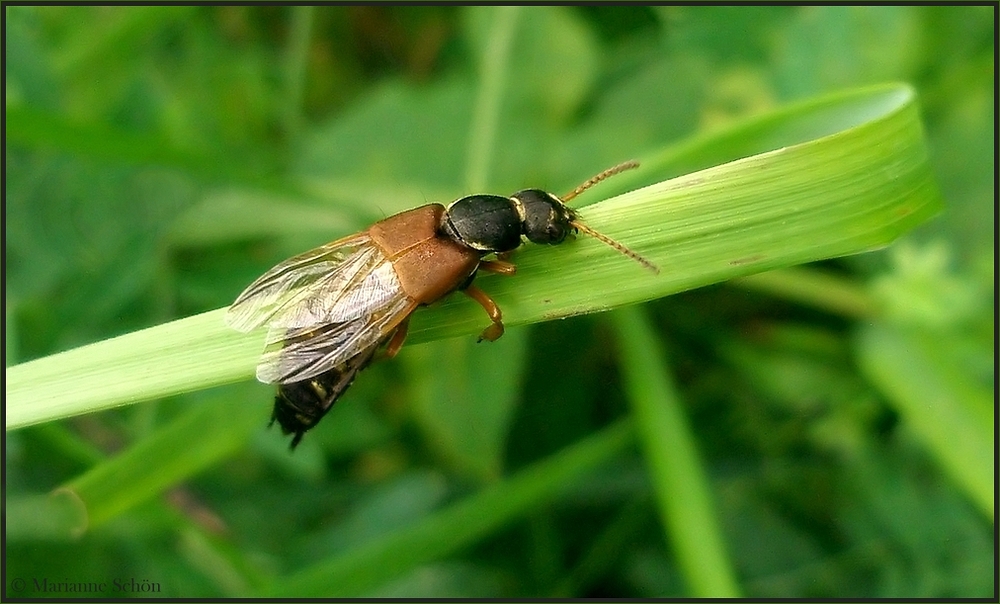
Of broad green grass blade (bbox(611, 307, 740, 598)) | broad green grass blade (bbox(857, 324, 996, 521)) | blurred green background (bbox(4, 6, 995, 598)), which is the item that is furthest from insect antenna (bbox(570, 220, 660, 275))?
broad green grass blade (bbox(857, 324, 996, 521))

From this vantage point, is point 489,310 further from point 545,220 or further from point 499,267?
point 545,220

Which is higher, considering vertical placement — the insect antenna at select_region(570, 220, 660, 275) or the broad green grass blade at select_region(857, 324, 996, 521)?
the insect antenna at select_region(570, 220, 660, 275)

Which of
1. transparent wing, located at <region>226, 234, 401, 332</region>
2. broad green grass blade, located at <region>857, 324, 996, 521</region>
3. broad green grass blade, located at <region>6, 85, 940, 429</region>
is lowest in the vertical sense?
broad green grass blade, located at <region>857, 324, 996, 521</region>

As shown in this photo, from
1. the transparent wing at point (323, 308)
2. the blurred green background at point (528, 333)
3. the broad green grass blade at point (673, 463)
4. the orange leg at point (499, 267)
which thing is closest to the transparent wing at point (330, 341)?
the transparent wing at point (323, 308)

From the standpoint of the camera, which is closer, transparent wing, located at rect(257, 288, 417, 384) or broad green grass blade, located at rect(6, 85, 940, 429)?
broad green grass blade, located at rect(6, 85, 940, 429)

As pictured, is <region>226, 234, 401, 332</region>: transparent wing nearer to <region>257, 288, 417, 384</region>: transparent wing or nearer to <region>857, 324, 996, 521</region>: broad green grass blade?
<region>257, 288, 417, 384</region>: transparent wing

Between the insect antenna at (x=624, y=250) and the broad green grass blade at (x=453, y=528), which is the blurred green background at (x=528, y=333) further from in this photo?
the insect antenna at (x=624, y=250)
